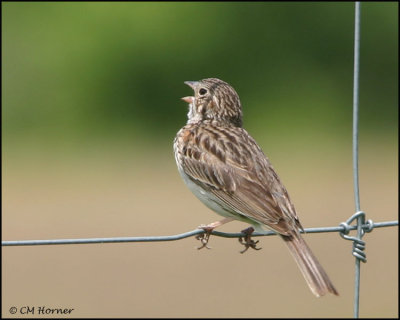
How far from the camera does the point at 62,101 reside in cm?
2509

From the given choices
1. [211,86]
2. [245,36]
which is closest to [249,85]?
[245,36]

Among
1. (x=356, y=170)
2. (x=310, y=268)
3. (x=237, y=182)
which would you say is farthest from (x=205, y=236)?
(x=356, y=170)

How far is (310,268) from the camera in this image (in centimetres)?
599

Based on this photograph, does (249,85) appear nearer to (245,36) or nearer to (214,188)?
(245,36)

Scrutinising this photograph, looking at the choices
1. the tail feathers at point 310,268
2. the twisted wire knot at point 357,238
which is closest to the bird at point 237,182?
the tail feathers at point 310,268

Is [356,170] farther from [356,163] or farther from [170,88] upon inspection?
[170,88]

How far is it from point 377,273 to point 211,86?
22.3 ft

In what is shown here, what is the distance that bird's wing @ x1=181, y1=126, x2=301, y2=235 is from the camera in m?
6.54

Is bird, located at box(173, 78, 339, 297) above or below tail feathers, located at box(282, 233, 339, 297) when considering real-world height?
above

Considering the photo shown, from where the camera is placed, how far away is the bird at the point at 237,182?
6.38m

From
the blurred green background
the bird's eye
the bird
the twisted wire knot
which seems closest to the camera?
the twisted wire knot

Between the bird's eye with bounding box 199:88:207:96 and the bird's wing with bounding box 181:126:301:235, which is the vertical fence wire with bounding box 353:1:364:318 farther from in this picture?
the bird's eye with bounding box 199:88:207:96

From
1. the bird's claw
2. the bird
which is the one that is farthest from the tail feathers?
the bird's claw

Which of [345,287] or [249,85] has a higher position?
[249,85]
